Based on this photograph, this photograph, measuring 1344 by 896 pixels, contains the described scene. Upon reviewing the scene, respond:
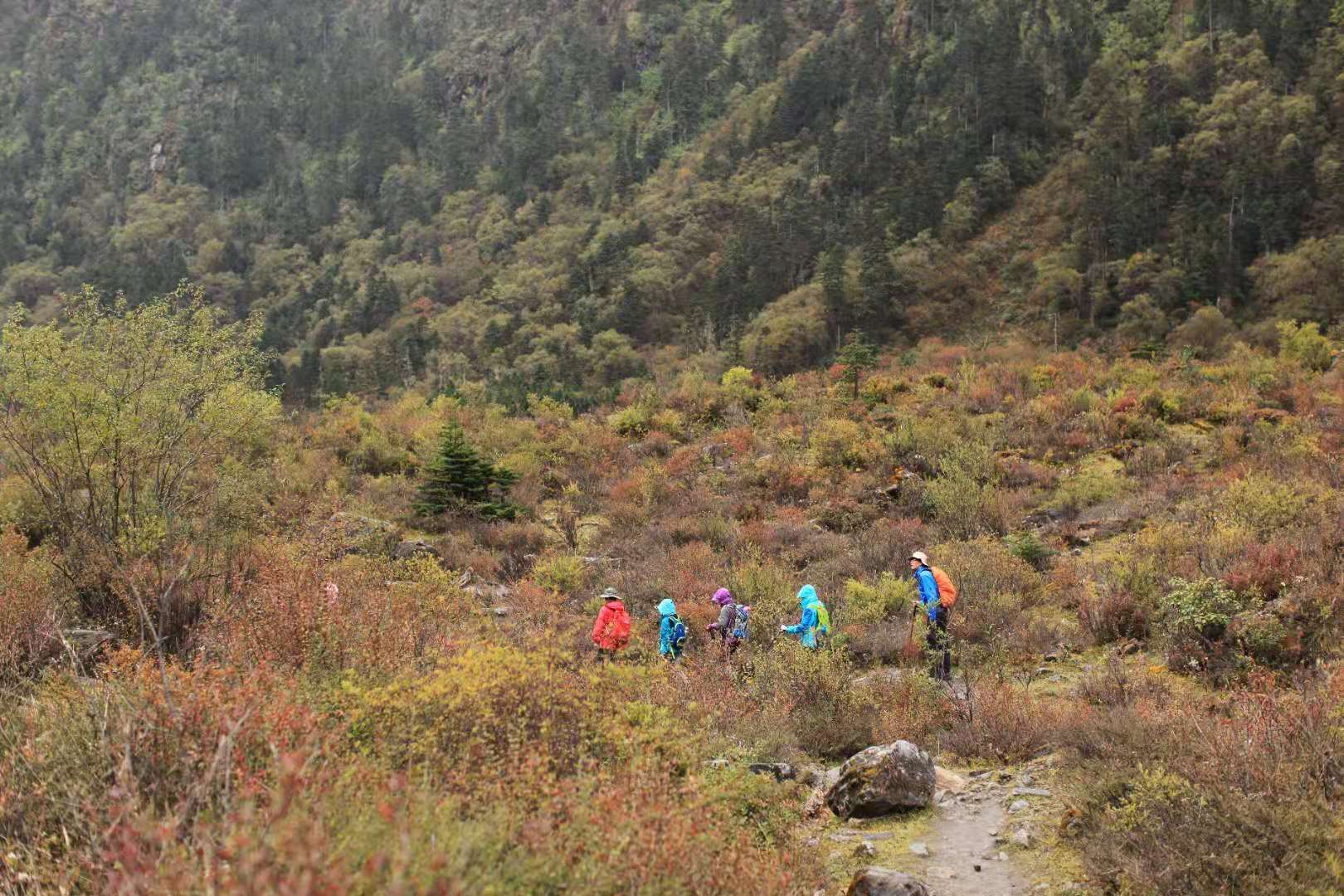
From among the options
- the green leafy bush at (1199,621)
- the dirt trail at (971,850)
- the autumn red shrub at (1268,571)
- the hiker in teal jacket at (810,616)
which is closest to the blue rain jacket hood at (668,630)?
the hiker in teal jacket at (810,616)

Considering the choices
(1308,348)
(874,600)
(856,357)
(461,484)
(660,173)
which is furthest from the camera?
(660,173)

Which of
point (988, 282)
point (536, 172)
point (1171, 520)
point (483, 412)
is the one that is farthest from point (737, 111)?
point (1171, 520)

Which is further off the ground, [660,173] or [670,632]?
[660,173]

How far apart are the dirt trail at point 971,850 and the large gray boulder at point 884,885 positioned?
0.28 metres

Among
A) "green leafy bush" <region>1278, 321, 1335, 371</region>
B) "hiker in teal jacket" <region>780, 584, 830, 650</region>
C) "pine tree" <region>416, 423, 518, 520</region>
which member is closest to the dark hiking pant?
"hiker in teal jacket" <region>780, 584, 830, 650</region>

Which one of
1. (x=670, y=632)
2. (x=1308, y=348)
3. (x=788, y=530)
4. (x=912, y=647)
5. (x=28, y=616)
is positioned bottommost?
(x=1308, y=348)

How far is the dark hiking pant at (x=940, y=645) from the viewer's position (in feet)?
24.9

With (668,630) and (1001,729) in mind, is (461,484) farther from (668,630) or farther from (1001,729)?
(1001,729)

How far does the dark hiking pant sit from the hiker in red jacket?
9.11 ft

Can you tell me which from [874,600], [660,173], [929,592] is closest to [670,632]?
[929,592]

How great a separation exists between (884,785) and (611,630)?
3.49 metres

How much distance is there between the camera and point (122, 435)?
10.1 metres

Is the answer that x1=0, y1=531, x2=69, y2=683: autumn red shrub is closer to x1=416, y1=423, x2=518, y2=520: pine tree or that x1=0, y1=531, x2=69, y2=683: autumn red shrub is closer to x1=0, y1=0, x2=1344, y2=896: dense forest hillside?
x1=0, y1=0, x2=1344, y2=896: dense forest hillside

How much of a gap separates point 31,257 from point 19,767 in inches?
3526
